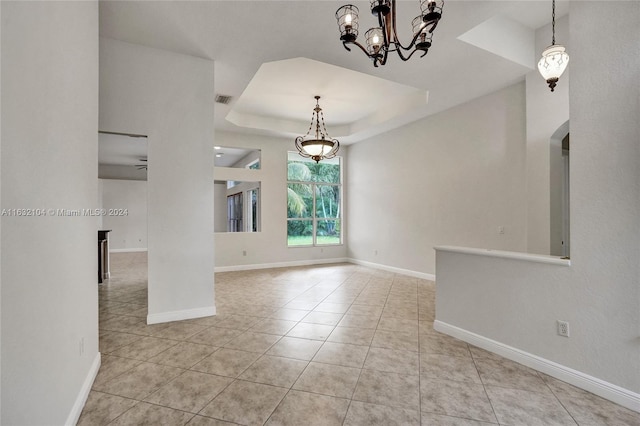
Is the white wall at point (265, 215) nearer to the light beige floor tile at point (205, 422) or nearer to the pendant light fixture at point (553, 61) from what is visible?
the light beige floor tile at point (205, 422)

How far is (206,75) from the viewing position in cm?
386

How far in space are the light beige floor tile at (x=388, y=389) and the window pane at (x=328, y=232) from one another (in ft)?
19.0

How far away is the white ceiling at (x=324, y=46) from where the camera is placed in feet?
9.65

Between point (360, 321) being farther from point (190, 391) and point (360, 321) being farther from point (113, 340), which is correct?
point (113, 340)

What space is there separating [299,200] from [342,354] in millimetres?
5423

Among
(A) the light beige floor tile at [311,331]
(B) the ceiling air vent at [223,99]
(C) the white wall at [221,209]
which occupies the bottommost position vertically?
(A) the light beige floor tile at [311,331]

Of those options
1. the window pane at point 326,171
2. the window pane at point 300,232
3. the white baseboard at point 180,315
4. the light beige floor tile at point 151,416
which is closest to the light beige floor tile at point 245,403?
the light beige floor tile at point 151,416

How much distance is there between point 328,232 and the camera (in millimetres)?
8391

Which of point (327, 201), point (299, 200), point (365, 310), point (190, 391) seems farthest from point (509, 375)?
point (327, 201)

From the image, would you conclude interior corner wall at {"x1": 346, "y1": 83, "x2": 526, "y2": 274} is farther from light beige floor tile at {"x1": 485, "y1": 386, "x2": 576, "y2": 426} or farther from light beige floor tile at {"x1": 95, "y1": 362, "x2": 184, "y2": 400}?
light beige floor tile at {"x1": 95, "y1": 362, "x2": 184, "y2": 400}

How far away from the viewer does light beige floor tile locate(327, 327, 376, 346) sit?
3.11 metres

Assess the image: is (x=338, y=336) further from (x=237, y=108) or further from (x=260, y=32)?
(x=237, y=108)

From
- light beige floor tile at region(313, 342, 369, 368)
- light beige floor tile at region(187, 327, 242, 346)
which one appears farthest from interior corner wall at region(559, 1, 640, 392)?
light beige floor tile at region(187, 327, 242, 346)

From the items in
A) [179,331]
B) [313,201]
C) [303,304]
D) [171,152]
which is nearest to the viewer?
[179,331]
